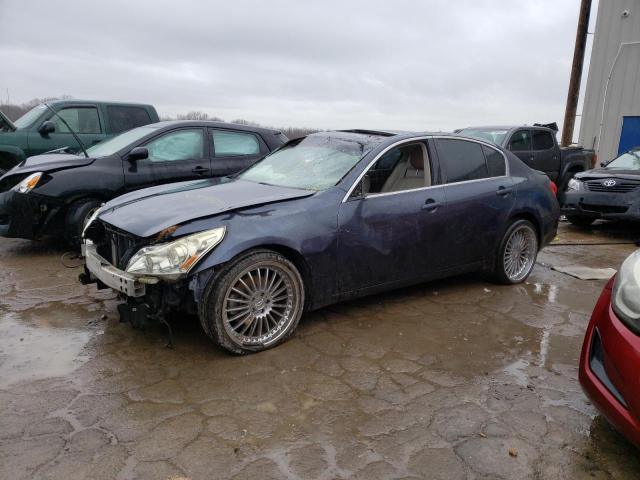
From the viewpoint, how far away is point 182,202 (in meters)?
3.76

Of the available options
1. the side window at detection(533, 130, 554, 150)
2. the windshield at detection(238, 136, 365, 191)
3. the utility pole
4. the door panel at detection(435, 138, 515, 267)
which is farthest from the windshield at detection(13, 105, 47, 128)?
the utility pole

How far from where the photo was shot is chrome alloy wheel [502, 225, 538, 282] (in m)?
5.21

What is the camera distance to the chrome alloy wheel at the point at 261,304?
3447 millimetres

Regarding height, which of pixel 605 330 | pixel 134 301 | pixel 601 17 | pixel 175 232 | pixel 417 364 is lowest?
pixel 417 364

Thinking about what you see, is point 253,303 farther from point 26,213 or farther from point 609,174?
point 609,174

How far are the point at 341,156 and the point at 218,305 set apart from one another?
1.68m

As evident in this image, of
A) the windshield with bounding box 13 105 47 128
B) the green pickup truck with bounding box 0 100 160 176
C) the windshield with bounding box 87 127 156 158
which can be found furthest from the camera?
the windshield with bounding box 13 105 47 128

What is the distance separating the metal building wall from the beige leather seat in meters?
13.1

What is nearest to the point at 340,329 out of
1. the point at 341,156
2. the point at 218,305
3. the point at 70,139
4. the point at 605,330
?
the point at 218,305

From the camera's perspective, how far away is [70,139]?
8320 millimetres

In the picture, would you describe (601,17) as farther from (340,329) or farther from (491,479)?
(491,479)

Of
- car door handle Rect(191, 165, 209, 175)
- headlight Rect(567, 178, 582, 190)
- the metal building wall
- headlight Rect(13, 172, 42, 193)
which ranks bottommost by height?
headlight Rect(567, 178, 582, 190)

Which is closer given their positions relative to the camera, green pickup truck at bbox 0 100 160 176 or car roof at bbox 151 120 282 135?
car roof at bbox 151 120 282 135

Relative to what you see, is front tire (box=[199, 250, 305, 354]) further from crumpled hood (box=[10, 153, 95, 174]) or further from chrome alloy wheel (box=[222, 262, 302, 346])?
crumpled hood (box=[10, 153, 95, 174])
